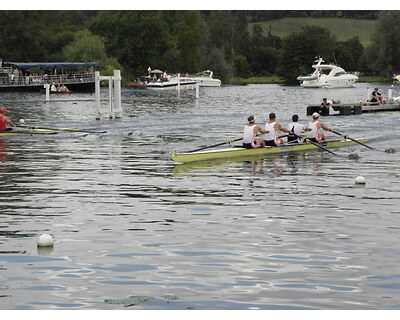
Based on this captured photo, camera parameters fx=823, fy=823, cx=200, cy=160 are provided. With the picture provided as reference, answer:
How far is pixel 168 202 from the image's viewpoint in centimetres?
2217

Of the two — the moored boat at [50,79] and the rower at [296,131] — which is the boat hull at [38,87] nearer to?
the moored boat at [50,79]

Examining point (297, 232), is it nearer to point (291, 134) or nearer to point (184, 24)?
point (291, 134)

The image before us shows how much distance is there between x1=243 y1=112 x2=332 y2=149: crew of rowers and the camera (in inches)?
1218

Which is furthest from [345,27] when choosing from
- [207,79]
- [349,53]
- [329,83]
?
[207,79]

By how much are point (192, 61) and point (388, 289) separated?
486 ft

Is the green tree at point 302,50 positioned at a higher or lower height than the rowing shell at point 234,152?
higher

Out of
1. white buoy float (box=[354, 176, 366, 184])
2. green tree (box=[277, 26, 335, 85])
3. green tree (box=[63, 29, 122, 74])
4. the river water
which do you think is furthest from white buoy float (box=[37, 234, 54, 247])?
green tree (box=[277, 26, 335, 85])

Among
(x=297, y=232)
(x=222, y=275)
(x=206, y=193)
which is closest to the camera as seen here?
(x=222, y=275)

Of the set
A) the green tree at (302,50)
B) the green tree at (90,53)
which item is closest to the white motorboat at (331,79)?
the green tree at (302,50)

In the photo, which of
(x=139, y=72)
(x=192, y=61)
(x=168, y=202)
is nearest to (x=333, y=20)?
(x=192, y=61)

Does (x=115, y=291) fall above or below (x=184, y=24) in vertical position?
below

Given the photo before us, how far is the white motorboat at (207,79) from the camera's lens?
14562 centimetres

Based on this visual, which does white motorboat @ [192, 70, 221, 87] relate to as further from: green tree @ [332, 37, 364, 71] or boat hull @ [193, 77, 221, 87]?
green tree @ [332, 37, 364, 71]

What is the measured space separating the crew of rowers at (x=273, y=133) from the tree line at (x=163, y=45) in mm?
94639
